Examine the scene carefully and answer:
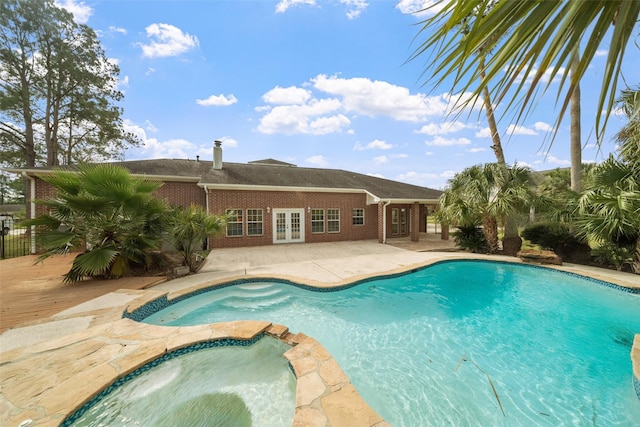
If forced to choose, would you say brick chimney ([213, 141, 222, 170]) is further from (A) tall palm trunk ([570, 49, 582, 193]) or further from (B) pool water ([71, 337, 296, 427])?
(A) tall palm trunk ([570, 49, 582, 193])

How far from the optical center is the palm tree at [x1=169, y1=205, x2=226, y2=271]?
7.52 meters

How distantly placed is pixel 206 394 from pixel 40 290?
6.14 meters

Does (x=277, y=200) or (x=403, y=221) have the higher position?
(x=277, y=200)

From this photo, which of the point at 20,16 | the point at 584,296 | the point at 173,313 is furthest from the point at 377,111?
the point at 20,16

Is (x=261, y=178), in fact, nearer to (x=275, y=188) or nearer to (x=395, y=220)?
(x=275, y=188)

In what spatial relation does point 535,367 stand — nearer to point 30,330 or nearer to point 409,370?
point 409,370

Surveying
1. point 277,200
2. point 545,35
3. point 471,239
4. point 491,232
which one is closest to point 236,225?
point 277,200

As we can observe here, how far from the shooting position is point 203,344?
12.9 ft

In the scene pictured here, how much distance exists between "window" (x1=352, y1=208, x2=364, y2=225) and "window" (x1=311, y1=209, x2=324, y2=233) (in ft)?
7.01

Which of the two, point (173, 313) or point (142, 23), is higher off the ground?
point (142, 23)

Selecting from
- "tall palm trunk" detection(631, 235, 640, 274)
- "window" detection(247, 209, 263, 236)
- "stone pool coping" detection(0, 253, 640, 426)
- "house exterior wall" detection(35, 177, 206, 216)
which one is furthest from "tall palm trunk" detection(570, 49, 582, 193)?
"house exterior wall" detection(35, 177, 206, 216)

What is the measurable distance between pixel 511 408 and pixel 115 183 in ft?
31.0

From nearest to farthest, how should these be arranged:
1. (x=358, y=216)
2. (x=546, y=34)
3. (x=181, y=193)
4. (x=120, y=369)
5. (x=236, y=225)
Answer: (x=546, y=34) < (x=120, y=369) < (x=181, y=193) < (x=236, y=225) < (x=358, y=216)

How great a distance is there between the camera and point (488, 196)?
34.6ft
